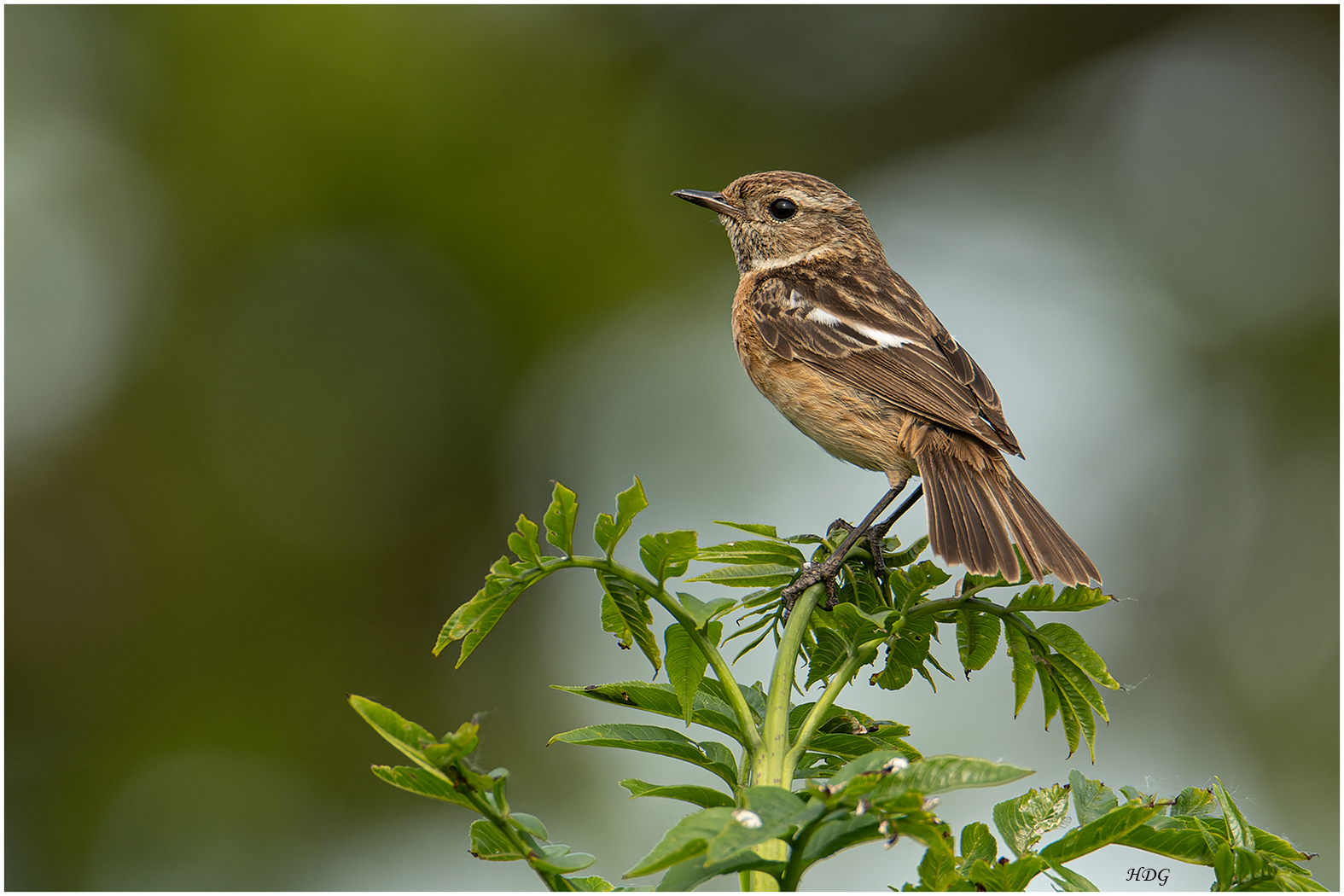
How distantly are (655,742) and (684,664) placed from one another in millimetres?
130

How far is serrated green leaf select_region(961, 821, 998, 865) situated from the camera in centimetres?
138

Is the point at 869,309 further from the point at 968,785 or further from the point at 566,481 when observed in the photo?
the point at 968,785

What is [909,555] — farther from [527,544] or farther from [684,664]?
[527,544]

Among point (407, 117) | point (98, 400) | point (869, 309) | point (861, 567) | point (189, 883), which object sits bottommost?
point (189, 883)

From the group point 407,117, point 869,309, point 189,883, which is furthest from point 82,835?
point 869,309

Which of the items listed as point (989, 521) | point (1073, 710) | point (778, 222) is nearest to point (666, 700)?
point (1073, 710)

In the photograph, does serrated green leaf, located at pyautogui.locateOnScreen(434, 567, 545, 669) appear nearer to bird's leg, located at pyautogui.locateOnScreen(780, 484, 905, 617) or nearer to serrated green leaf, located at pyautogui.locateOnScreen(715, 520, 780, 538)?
serrated green leaf, located at pyautogui.locateOnScreen(715, 520, 780, 538)

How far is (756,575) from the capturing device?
156 centimetres

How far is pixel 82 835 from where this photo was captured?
4492 mm

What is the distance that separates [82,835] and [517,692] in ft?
6.14

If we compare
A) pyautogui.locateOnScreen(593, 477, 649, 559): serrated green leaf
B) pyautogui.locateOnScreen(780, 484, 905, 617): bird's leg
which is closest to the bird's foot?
pyautogui.locateOnScreen(780, 484, 905, 617): bird's leg

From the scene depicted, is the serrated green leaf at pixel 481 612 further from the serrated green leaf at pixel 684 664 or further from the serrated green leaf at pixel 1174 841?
the serrated green leaf at pixel 1174 841

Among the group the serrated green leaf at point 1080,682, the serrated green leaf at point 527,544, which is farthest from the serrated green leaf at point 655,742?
the serrated green leaf at point 1080,682

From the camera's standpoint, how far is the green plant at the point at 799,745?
1.06 meters
